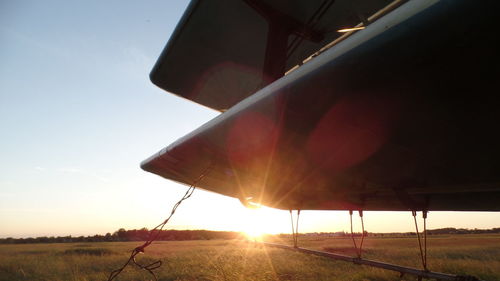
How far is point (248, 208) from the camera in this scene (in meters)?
3.47

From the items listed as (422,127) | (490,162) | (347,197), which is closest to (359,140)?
(422,127)

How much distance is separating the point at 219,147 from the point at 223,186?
5.23 ft

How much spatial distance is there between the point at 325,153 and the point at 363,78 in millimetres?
780

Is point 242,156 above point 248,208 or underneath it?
above

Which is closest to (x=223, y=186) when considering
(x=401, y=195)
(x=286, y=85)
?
(x=401, y=195)

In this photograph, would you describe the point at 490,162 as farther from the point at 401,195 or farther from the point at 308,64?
the point at 308,64

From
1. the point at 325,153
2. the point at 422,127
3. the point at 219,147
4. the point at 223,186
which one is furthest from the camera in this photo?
the point at 223,186

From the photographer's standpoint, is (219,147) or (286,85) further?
(219,147)

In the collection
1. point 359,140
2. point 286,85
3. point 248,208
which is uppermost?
point 286,85

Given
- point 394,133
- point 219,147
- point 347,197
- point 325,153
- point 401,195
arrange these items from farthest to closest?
point 347,197
point 401,195
point 219,147
point 325,153
point 394,133

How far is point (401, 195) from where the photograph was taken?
249cm

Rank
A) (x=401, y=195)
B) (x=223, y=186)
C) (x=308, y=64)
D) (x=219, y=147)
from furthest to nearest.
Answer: (x=223, y=186)
(x=401, y=195)
(x=219, y=147)
(x=308, y=64)

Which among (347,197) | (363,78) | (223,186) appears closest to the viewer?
(363,78)

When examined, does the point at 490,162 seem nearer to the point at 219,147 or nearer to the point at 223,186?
the point at 219,147
